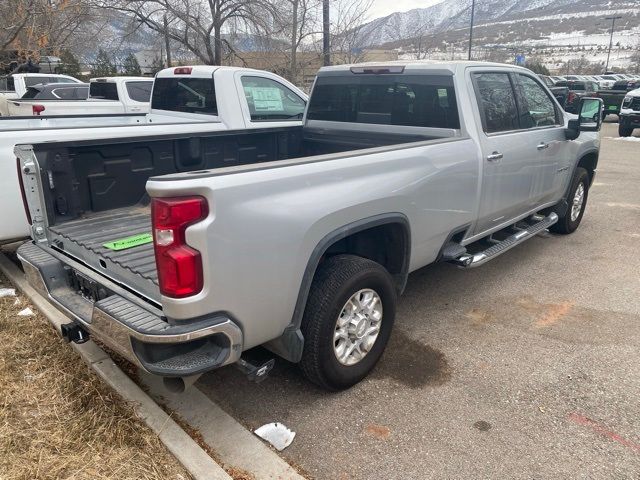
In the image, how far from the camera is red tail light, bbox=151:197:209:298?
7.59 feet

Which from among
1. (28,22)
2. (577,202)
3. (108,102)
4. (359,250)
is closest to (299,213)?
(359,250)

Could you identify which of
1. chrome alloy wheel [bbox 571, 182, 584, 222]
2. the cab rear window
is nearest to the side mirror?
chrome alloy wheel [bbox 571, 182, 584, 222]

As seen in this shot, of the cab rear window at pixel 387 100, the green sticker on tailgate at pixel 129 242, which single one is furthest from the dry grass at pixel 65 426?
the cab rear window at pixel 387 100

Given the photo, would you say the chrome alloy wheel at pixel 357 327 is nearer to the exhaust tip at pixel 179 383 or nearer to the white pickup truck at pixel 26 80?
the exhaust tip at pixel 179 383

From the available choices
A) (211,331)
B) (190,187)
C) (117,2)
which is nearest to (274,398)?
(211,331)

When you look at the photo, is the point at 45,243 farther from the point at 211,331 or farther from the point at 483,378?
the point at 483,378

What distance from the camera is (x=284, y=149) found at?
5.07m

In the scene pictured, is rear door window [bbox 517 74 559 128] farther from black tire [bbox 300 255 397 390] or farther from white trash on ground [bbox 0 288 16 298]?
white trash on ground [bbox 0 288 16 298]

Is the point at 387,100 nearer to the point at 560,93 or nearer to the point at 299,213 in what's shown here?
the point at 299,213

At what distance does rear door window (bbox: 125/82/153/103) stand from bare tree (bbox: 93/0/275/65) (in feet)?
28.6

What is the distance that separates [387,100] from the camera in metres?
4.54

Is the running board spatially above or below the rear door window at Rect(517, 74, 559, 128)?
below

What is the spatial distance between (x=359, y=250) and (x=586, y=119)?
3.17m

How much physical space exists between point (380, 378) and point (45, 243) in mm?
2331
